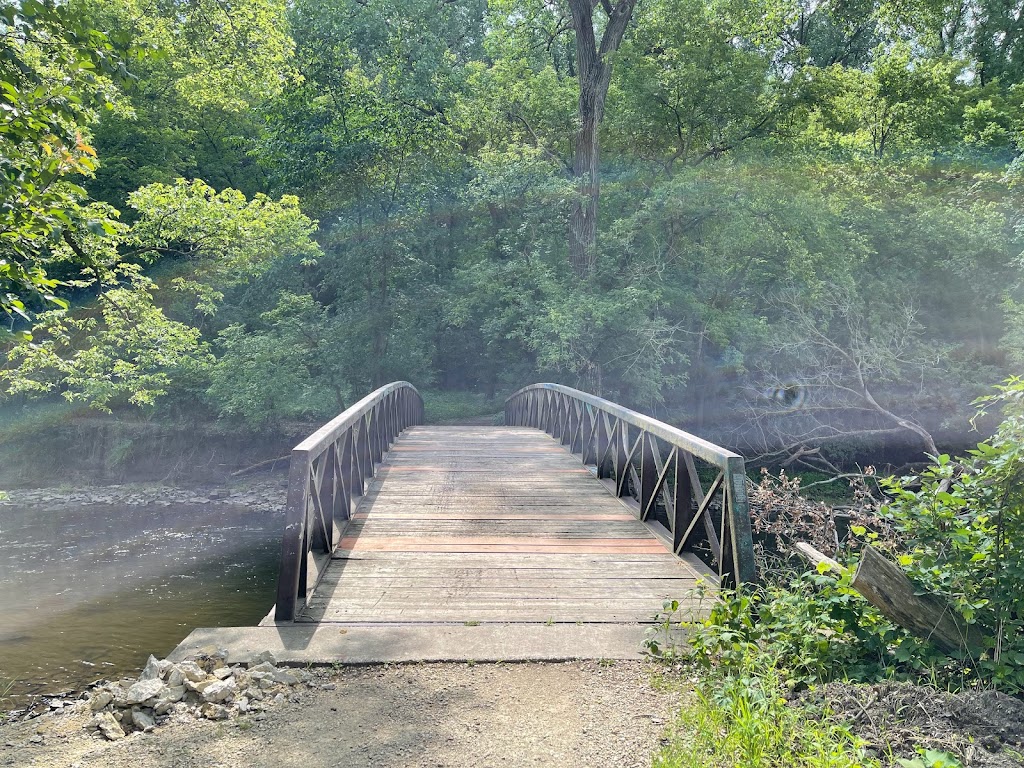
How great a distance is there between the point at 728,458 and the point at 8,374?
11156 mm

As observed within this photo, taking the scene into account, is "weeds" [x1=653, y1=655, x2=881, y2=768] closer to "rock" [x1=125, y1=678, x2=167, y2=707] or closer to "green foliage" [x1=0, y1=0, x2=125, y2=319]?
"rock" [x1=125, y1=678, x2=167, y2=707]

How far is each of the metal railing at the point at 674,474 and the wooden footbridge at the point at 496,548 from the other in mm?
15

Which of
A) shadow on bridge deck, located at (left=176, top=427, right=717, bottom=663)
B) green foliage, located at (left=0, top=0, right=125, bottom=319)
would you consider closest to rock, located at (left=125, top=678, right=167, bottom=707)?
shadow on bridge deck, located at (left=176, top=427, right=717, bottom=663)

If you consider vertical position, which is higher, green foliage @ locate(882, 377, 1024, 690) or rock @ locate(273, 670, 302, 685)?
green foliage @ locate(882, 377, 1024, 690)

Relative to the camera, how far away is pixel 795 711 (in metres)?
2.67

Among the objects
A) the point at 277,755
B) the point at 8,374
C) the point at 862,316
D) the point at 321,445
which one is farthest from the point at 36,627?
the point at 862,316

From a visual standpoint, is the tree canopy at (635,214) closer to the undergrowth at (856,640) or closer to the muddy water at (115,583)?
the muddy water at (115,583)

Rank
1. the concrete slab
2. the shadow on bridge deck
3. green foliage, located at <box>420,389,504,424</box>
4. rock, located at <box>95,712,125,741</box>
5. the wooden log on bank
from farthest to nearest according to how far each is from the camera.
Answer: green foliage, located at <box>420,389,504,424</box> < the shadow on bridge deck < the concrete slab < the wooden log on bank < rock, located at <box>95,712,125,741</box>

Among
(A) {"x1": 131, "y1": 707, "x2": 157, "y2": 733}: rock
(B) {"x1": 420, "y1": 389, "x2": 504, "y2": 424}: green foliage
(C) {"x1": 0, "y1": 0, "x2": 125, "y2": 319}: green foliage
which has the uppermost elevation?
(C) {"x1": 0, "y1": 0, "x2": 125, "y2": 319}: green foliage

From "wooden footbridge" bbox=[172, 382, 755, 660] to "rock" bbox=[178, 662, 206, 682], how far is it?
378mm

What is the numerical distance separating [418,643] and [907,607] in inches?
83.4

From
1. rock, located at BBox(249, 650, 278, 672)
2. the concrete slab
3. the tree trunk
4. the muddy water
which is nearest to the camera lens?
rock, located at BBox(249, 650, 278, 672)

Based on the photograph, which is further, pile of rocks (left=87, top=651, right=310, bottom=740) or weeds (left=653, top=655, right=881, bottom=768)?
pile of rocks (left=87, top=651, right=310, bottom=740)

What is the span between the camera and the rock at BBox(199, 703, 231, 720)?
2846 mm
